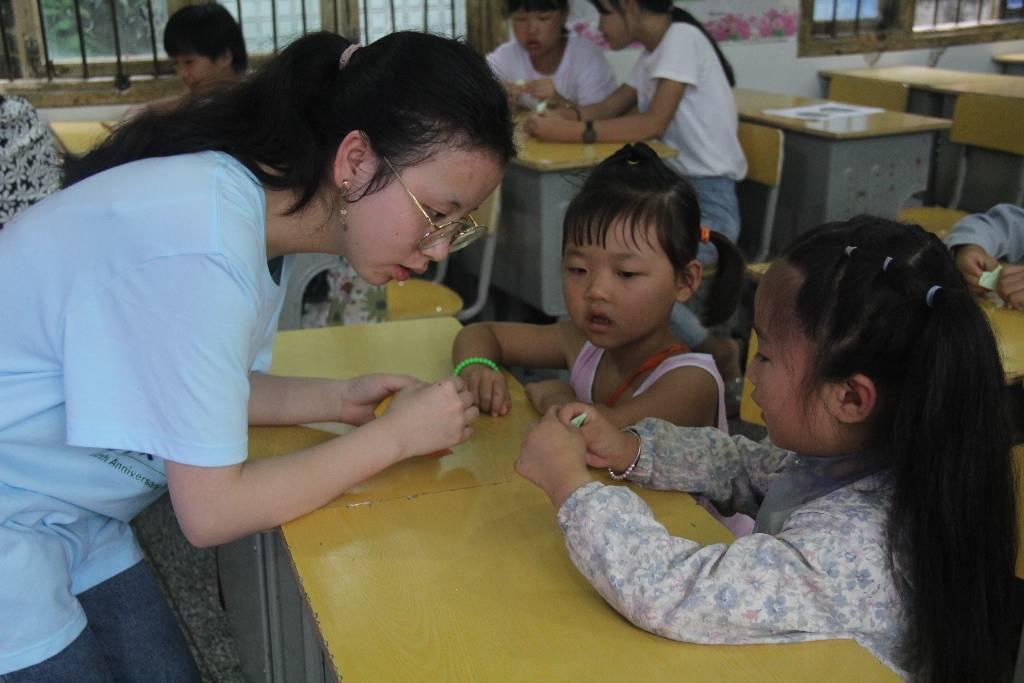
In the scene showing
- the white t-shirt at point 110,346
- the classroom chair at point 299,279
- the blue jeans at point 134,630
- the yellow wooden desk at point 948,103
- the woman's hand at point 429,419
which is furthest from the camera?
the yellow wooden desk at point 948,103

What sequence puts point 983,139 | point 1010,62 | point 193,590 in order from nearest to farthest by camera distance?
point 193,590, point 983,139, point 1010,62

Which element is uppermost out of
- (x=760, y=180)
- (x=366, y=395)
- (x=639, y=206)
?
(x=639, y=206)

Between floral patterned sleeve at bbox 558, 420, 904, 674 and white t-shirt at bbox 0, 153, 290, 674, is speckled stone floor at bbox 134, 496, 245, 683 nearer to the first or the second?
white t-shirt at bbox 0, 153, 290, 674

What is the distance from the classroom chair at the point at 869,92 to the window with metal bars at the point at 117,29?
2028 mm

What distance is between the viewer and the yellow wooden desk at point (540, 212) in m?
3.26

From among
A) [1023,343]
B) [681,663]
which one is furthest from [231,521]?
[1023,343]

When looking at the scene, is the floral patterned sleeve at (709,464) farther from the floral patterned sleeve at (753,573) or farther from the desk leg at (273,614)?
the desk leg at (273,614)

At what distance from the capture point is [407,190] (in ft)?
3.79

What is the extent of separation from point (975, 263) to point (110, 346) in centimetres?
162

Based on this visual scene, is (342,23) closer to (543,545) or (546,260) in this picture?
(546,260)

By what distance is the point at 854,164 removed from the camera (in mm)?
3920

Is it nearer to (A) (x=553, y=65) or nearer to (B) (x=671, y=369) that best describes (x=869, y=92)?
(A) (x=553, y=65)

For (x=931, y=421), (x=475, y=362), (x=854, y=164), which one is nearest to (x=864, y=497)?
(x=931, y=421)

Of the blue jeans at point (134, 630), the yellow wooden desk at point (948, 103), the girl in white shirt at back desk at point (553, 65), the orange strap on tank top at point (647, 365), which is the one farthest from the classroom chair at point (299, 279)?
the yellow wooden desk at point (948, 103)
